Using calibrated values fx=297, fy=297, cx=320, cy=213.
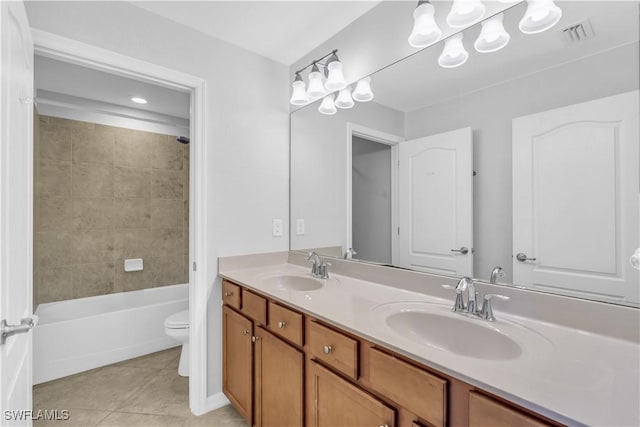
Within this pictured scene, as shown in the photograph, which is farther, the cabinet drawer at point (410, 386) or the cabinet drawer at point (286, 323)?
the cabinet drawer at point (286, 323)

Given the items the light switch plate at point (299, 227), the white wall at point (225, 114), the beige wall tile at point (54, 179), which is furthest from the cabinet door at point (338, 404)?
the beige wall tile at point (54, 179)

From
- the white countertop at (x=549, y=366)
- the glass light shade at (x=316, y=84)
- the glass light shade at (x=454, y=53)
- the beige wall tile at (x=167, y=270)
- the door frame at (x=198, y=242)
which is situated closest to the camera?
the white countertop at (x=549, y=366)

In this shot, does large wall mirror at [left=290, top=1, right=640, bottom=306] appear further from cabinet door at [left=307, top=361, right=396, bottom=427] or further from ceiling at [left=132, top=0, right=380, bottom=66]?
cabinet door at [left=307, top=361, right=396, bottom=427]

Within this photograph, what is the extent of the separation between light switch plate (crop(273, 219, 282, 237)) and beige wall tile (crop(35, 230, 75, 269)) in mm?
2066

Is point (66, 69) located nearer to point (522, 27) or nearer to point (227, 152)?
point (227, 152)

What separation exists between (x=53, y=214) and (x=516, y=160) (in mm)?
3495

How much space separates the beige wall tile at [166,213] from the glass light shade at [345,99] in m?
2.35

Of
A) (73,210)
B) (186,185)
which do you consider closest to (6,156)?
(73,210)

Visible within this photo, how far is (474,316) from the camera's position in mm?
1049

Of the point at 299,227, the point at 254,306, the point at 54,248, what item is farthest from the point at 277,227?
the point at 54,248

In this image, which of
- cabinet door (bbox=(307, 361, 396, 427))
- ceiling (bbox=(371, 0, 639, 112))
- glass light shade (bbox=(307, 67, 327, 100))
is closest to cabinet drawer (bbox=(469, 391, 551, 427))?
cabinet door (bbox=(307, 361, 396, 427))

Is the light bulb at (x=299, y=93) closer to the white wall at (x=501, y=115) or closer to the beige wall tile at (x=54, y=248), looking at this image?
the white wall at (x=501, y=115)

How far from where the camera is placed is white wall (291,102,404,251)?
1942 millimetres

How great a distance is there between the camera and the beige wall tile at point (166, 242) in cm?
322
